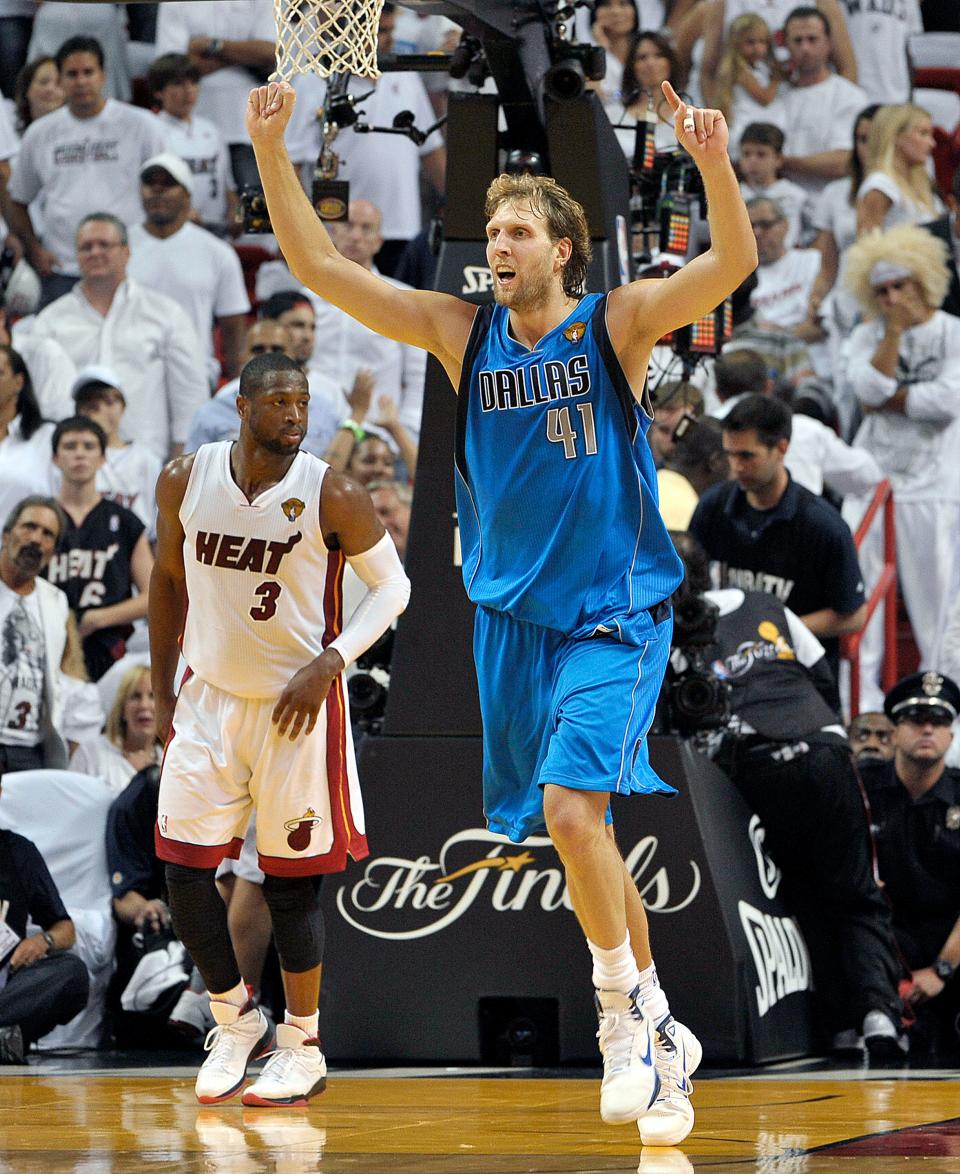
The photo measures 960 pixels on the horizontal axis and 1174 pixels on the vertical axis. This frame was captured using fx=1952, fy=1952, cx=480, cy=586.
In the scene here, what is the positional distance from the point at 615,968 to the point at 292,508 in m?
1.88

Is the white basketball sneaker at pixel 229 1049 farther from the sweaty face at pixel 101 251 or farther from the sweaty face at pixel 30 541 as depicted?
the sweaty face at pixel 101 251

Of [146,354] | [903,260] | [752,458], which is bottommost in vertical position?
[752,458]

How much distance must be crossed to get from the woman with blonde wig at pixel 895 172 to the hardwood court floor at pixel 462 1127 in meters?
7.36

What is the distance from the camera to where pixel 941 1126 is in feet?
16.1

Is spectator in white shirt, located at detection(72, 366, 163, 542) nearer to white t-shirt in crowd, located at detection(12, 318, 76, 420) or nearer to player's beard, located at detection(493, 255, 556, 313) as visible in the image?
white t-shirt in crowd, located at detection(12, 318, 76, 420)

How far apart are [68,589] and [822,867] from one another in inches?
170

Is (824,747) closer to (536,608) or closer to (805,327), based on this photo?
(536,608)

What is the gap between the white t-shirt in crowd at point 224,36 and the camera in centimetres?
1378

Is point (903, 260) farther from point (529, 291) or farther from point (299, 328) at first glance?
point (529, 291)

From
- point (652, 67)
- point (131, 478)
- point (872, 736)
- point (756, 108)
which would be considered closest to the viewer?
point (872, 736)

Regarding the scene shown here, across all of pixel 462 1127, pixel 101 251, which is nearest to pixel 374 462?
pixel 101 251

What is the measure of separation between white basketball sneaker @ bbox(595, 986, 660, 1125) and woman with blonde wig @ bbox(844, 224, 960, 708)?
6.88 metres

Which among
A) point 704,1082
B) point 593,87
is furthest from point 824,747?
point 593,87

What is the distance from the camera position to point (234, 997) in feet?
19.3
